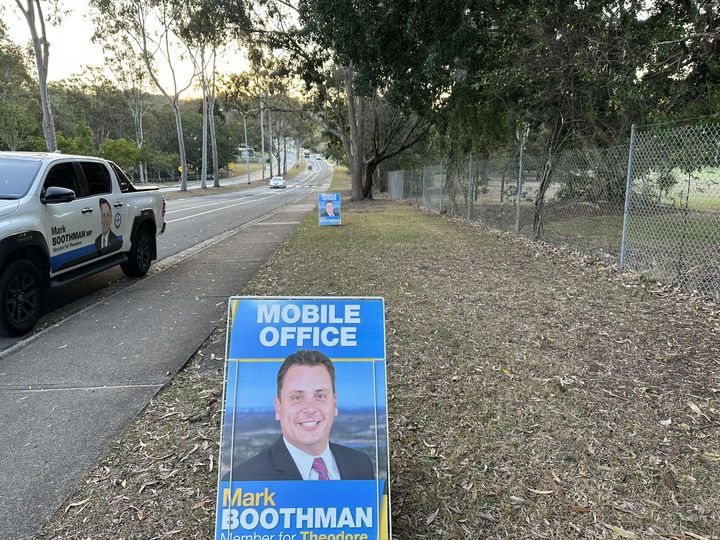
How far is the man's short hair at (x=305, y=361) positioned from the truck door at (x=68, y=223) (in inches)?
182

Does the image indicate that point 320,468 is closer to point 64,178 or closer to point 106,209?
point 64,178

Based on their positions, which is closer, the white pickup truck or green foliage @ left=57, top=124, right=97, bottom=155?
the white pickup truck

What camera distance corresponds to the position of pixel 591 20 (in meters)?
7.79

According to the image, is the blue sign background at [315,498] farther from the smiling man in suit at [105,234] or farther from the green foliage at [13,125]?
the green foliage at [13,125]

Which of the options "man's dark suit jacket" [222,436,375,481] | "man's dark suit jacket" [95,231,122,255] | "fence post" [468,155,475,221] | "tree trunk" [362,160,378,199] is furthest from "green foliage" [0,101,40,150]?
"man's dark suit jacket" [222,436,375,481]

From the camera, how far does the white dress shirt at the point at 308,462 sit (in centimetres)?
214

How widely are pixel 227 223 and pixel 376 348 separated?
15.5 metres

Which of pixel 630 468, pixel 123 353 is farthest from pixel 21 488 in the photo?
pixel 630 468

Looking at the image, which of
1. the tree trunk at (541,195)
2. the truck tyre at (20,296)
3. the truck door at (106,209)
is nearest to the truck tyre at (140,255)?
the truck door at (106,209)

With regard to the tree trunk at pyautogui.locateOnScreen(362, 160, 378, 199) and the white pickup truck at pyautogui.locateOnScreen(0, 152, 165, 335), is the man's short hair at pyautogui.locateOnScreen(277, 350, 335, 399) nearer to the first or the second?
the white pickup truck at pyautogui.locateOnScreen(0, 152, 165, 335)

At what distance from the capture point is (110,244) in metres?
7.05

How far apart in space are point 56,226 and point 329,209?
30.2 feet

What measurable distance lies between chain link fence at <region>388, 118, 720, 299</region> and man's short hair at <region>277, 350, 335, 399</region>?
537cm

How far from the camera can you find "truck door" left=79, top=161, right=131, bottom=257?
22.1 feet
